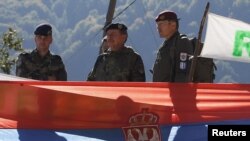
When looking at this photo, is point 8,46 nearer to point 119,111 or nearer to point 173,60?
point 173,60

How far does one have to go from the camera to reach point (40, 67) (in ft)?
23.1

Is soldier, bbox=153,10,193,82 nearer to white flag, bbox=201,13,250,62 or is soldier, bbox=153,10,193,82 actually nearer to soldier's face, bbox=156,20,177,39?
soldier's face, bbox=156,20,177,39

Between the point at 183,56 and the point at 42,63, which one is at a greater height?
the point at 183,56

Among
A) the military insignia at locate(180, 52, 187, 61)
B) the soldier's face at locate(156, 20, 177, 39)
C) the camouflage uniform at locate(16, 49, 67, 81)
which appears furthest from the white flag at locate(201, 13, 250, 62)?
the camouflage uniform at locate(16, 49, 67, 81)

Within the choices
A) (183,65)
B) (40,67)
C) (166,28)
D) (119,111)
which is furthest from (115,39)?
(119,111)

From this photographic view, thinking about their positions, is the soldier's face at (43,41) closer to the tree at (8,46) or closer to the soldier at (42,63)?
the soldier at (42,63)

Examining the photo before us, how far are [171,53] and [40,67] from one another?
4.75ft

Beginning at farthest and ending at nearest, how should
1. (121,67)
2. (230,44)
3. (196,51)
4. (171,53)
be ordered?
1. (121,67)
2. (171,53)
3. (196,51)
4. (230,44)

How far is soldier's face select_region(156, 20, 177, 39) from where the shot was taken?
21.4 ft

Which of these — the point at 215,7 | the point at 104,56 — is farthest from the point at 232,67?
A: the point at 104,56

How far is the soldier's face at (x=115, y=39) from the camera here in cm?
670

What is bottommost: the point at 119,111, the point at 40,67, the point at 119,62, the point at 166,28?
the point at 119,111

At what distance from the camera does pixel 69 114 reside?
18.5 feet

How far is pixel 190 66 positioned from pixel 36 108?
151 cm
